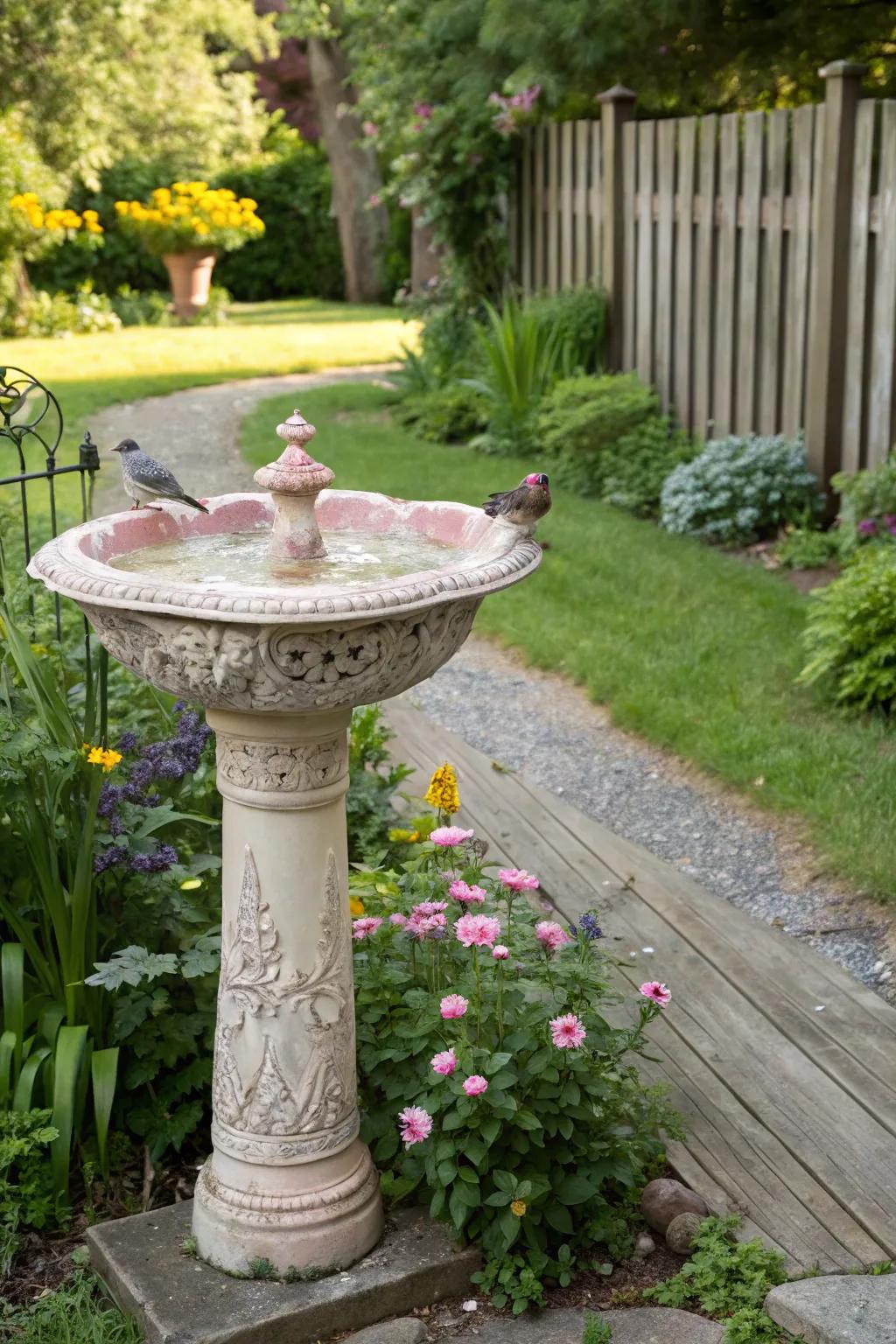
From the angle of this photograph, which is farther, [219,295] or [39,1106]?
[219,295]

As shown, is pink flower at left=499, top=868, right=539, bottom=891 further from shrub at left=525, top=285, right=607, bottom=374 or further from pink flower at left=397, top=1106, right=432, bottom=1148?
shrub at left=525, top=285, right=607, bottom=374

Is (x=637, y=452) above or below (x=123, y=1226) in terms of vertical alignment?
above

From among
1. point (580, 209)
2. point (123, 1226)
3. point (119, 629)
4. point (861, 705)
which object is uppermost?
point (580, 209)

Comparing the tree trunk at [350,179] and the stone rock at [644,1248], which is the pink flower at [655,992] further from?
the tree trunk at [350,179]

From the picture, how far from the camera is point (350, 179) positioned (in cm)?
1991

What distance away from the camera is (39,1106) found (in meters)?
3.22

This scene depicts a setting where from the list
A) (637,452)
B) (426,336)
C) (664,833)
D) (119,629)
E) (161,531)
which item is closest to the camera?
(119,629)

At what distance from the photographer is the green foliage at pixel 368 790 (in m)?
4.14

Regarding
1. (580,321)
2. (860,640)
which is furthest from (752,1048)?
(580,321)

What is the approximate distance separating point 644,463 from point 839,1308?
6648mm

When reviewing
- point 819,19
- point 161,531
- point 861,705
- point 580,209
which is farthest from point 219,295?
point 161,531

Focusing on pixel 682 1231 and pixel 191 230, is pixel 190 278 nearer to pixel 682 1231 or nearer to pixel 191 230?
pixel 191 230

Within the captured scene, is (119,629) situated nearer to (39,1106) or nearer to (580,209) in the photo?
(39,1106)

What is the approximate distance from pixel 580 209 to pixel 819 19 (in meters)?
1.94
